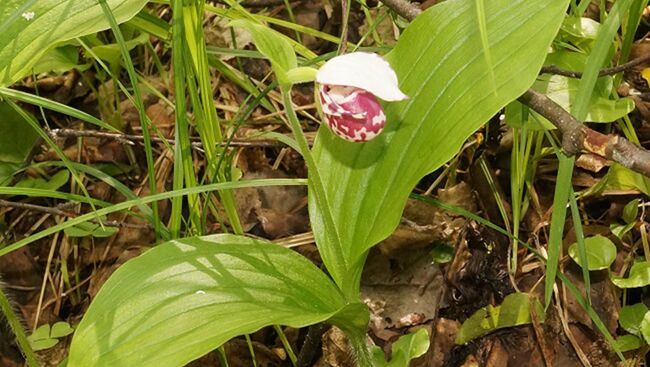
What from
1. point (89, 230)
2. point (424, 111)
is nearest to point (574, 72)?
point (424, 111)

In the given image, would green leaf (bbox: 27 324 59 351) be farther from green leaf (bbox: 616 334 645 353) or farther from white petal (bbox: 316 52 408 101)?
green leaf (bbox: 616 334 645 353)

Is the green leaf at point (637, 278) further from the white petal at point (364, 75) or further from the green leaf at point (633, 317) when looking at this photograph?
the white petal at point (364, 75)

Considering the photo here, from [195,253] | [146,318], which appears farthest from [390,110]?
[146,318]

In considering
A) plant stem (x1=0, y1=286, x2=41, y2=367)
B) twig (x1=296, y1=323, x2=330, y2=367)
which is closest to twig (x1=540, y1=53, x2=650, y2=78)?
twig (x1=296, y1=323, x2=330, y2=367)

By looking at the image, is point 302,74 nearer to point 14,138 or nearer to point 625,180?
point 625,180

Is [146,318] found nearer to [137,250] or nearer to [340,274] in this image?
[340,274]

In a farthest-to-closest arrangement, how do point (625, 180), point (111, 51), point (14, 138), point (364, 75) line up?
1. point (14, 138)
2. point (111, 51)
3. point (625, 180)
4. point (364, 75)
